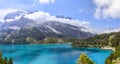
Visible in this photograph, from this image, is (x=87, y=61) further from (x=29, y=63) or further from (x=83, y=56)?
(x=29, y=63)

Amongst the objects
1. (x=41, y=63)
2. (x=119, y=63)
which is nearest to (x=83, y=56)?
(x=119, y=63)

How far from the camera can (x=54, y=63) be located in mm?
168625

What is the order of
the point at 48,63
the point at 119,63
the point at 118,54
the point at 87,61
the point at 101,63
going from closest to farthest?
the point at 87,61, the point at 119,63, the point at 118,54, the point at 101,63, the point at 48,63

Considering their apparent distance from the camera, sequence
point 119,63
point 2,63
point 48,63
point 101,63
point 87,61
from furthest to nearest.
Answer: point 48,63
point 101,63
point 119,63
point 2,63
point 87,61

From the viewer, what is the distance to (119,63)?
106 m

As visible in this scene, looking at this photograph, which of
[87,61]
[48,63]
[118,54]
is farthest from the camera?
[48,63]

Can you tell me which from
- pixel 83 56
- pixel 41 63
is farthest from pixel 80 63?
pixel 41 63

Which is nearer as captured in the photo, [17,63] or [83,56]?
[83,56]

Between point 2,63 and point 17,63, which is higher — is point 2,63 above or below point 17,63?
above

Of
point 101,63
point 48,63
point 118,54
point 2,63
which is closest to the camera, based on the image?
point 2,63

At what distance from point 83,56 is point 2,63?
31.2m

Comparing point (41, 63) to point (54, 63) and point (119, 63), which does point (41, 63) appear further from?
point (119, 63)

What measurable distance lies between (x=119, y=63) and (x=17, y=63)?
85.5 metres

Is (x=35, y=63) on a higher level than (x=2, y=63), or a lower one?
lower
